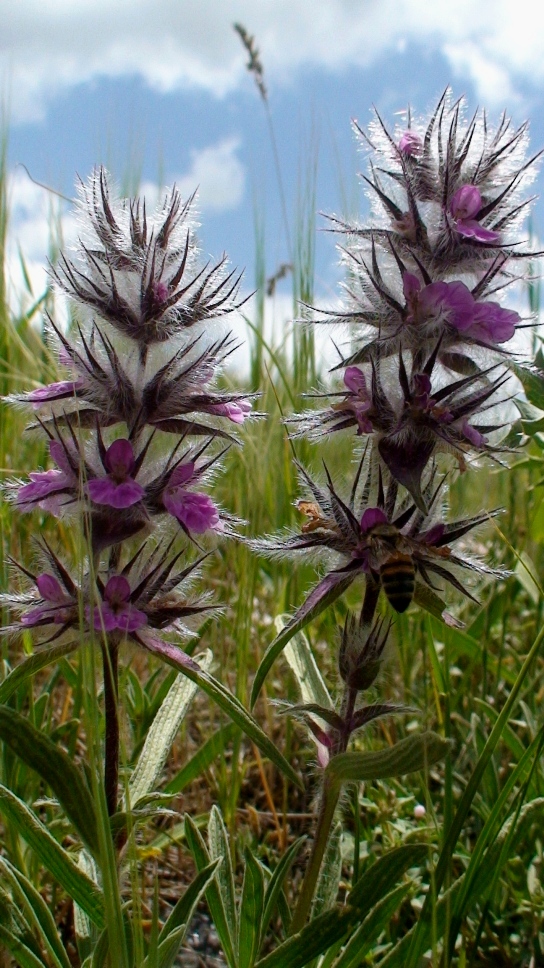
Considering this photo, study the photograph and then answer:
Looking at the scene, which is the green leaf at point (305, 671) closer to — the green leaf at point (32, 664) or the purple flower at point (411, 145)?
the green leaf at point (32, 664)

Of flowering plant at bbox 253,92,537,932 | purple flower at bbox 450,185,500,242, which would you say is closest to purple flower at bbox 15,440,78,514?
flowering plant at bbox 253,92,537,932

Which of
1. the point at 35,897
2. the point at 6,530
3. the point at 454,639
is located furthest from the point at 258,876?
the point at 6,530

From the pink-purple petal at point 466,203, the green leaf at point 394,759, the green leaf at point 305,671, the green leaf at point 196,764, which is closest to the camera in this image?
the green leaf at point 394,759

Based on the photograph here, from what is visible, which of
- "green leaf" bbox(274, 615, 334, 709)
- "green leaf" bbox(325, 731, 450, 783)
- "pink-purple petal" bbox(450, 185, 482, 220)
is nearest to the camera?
"green leaf" bbox(325, 731, 450, 783)

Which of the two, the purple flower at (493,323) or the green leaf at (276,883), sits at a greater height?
the purple flower at (493,323)

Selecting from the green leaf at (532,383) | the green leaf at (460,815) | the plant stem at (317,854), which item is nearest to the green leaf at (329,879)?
the plant stem at (317,854)

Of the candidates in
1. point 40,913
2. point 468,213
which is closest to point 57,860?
point 40,913

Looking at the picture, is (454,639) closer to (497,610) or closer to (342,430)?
(497,610)

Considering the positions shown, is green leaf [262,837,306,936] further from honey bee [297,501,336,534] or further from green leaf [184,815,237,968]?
honey bee [297,501,336,534]
